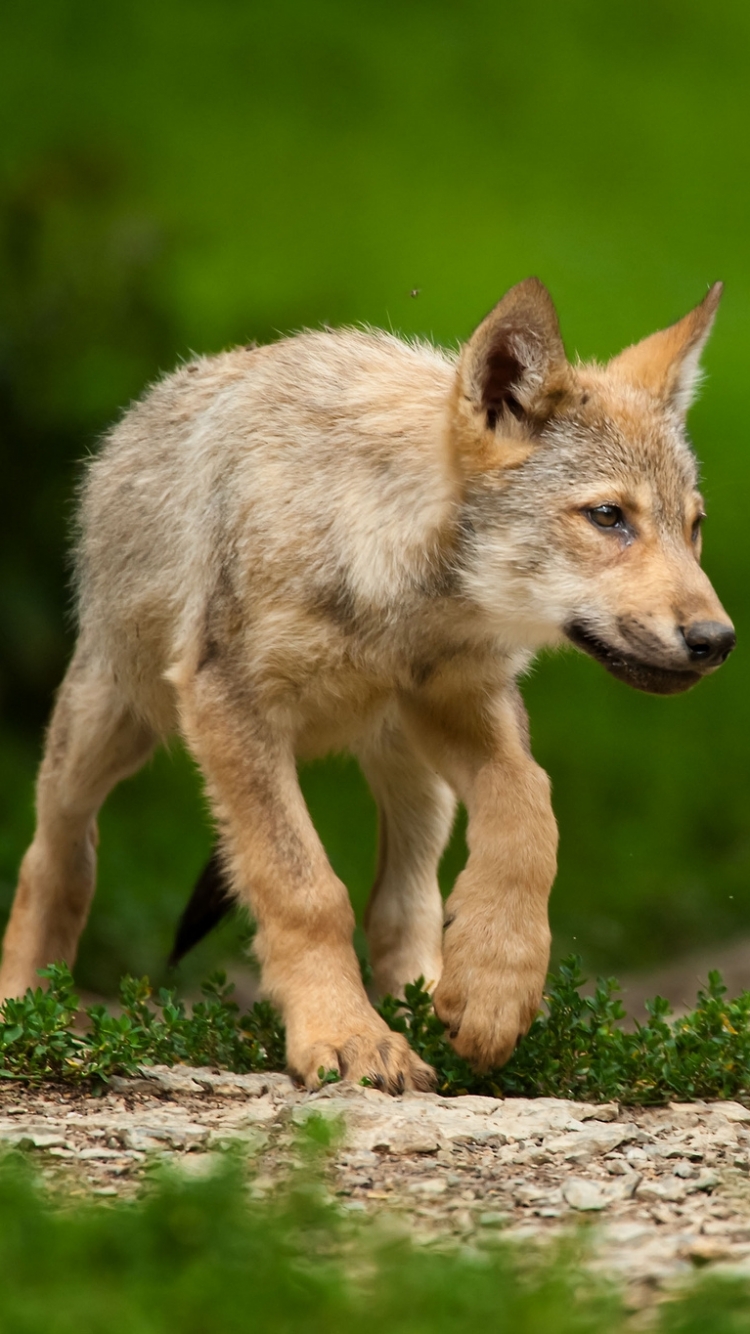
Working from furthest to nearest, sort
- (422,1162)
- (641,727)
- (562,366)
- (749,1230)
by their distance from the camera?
(641,727)
(562,366)
(422,1162)
(749,1230)

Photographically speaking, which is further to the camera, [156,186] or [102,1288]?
[156,186]

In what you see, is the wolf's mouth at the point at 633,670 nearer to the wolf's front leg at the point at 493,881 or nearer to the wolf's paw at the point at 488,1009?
the wolf's front leg at the point at 493,881

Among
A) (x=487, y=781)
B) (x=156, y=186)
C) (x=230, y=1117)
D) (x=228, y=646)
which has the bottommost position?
(x=230, y=1117)

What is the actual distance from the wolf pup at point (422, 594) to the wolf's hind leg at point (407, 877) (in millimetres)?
483

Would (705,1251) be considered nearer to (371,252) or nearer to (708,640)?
(708,640)

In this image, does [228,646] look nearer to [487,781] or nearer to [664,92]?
[487,781]

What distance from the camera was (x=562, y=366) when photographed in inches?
220

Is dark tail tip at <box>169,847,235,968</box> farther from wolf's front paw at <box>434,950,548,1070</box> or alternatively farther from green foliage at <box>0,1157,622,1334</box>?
green foliage at <box>0,1157,622,1334</box>

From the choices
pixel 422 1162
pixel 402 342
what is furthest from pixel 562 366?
pixel 422 1162

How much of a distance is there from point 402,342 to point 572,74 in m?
13.2

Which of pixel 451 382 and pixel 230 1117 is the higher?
pixel 451 382

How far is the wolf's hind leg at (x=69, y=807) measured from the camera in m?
7.43

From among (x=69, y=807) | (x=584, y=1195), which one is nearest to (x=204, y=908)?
(x=69, y=807)

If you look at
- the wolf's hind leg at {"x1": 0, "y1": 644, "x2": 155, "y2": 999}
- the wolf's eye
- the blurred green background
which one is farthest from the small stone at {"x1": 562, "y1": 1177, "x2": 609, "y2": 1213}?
the blurred green background
